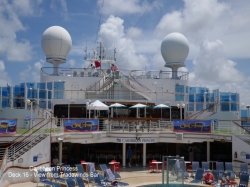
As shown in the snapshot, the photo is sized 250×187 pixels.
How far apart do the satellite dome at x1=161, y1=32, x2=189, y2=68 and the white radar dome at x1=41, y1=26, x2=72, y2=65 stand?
1047cm

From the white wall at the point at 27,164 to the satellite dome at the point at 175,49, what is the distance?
20327 mm

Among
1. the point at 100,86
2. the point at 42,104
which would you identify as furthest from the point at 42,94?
the point at 100,86

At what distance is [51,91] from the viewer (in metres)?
28.8

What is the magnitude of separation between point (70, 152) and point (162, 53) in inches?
656

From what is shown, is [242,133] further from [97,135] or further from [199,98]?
[199,98]

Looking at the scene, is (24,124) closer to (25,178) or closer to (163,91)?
(25,178)

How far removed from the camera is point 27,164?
53.9 feet

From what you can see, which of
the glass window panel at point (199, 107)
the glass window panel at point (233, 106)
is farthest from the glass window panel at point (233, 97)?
the glass window panel at point (199, 107)

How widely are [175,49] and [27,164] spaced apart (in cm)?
2220

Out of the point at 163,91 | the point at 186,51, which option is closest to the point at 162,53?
Answer: the point at 186,51

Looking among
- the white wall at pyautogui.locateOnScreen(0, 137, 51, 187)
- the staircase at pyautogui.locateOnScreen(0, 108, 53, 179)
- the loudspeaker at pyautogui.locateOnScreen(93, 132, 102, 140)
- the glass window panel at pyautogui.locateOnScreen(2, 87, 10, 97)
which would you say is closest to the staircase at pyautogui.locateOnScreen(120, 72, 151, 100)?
the loudspeaker at pyautogui.locateOnScreen(93, 132, 102, 140)

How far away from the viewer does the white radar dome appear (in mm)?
33031

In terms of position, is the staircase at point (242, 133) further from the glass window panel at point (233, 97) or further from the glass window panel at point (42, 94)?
the glass window panel at point (42, 94)

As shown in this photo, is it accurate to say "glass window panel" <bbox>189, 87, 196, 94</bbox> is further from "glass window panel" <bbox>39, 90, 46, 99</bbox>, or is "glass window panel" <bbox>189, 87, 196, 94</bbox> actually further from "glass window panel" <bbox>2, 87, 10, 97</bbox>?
"glass window panel" <bbox>2, 87, 10, 97</bbox>
